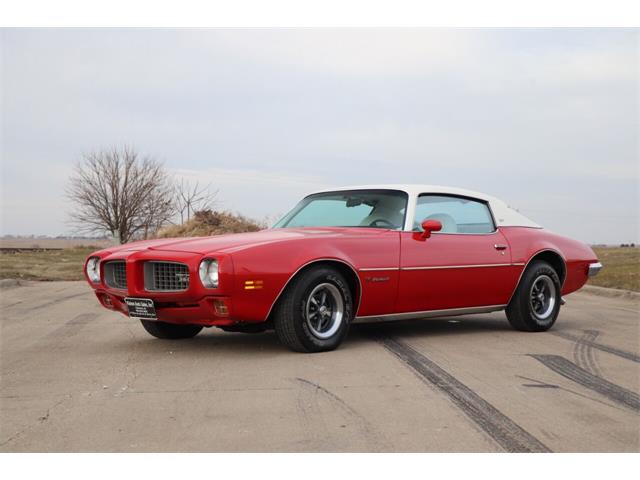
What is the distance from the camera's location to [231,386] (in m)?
5.21

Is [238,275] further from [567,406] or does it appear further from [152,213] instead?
[152,213]

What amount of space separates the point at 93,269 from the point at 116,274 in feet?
1.39

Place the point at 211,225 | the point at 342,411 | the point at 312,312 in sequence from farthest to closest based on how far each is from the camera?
the point at 211,225
the point at 312,312
the point at 342,411

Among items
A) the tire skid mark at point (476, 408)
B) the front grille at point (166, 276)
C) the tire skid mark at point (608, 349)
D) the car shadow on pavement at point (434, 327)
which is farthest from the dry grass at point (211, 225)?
the tire skid mark at point (476, 408)

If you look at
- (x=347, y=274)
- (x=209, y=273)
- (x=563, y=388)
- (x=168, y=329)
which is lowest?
(x=563, y=388)

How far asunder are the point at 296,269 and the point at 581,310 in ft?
19.1

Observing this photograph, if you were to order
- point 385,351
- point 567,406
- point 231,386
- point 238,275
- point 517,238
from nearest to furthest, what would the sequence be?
1. point 567,406
2. point 231,386
3. point 238,275
4. point 385,351
5. point 517,238

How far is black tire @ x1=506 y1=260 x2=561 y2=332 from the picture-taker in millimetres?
8227

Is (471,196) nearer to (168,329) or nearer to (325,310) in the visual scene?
(325,310)

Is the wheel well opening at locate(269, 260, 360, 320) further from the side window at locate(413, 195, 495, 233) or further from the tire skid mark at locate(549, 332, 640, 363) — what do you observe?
the tire skid mark at locate(549, 332, 640, 363)

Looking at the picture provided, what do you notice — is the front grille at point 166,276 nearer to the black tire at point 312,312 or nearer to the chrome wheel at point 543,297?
the black tire at point 312,312

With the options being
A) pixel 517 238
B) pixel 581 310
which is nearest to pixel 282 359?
pixel 517 238

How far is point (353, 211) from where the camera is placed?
7.73 m

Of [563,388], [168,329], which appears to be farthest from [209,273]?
[563,388]
